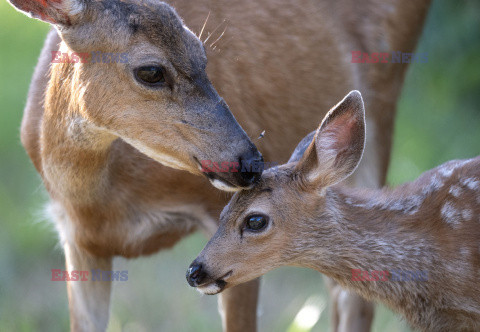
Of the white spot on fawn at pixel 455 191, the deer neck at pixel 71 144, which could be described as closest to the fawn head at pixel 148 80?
the deer neck at pixel 71 144

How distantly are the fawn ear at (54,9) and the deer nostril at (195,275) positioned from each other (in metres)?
1.49

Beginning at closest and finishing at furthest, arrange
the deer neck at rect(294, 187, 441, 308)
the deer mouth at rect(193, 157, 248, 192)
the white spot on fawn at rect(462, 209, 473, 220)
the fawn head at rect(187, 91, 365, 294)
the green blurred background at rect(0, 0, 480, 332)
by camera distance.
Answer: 1. the deer mouth at rect(193, 157, 248, 192)
2. the fawn head at rect(187, 91, 365, 294)
3. the deer neck at rect(294, 187, 441, 308)
4. the white spot on fawn at rect(462, 209, 473, 220)
5. the green blurred background at rect(0, 0, 480, 332)

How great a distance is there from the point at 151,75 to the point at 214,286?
1161 mm

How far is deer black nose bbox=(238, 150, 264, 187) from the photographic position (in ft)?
17.5

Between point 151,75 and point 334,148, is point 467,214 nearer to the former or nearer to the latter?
point 334,148

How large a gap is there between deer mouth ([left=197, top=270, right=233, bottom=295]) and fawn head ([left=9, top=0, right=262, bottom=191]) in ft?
1.58

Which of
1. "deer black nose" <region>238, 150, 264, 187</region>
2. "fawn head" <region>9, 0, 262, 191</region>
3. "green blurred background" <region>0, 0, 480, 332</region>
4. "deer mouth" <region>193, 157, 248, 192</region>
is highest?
"fawn head" <region>9, 0, 262, 191</region>

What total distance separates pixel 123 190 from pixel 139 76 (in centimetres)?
113

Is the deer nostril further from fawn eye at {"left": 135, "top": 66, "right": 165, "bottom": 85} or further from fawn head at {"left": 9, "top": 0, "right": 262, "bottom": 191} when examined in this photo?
fawn eye at {"left": 135, "top": 66, "right": 165, "bottom": 85}

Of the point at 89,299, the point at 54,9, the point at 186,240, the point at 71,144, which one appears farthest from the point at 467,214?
the point at 186,240

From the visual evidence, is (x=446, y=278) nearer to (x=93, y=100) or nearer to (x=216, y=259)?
(x=216, y=259)

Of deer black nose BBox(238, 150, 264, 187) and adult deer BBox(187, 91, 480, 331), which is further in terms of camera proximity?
adult deer BBox(187, 91, 480, 331)

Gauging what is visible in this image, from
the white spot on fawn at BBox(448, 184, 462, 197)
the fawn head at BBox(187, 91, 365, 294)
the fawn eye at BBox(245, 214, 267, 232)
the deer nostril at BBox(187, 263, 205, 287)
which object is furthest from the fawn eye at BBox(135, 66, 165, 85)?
the white spot on fawn at BBox(448, 184, 462, 197)

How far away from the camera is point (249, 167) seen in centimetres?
536
